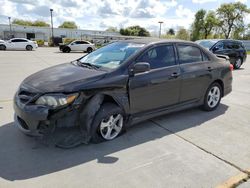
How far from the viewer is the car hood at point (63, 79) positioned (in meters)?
3.15

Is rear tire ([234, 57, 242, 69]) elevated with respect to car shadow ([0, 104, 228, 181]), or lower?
elevated

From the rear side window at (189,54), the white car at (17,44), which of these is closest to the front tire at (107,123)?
the rear side window at (189,54)

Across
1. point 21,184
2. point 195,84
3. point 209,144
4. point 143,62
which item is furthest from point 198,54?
point 21,184

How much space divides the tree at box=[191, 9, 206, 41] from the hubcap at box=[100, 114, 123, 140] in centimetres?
5990

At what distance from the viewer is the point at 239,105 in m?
5.69

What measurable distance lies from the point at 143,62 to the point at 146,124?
1.22 metres

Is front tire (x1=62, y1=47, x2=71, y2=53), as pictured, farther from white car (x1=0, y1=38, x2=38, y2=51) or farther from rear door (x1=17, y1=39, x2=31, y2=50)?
rear door (x1=17, y1=39, x2=31, y2=50)

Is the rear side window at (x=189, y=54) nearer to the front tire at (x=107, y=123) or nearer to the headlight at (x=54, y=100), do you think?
the front tire at (x=107, y=123)

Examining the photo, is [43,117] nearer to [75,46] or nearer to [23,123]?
[23,123]

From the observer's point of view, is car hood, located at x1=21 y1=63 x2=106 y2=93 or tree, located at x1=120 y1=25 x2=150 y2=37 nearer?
car hood, located at x1=21 y1=63 x2=106 y2=93

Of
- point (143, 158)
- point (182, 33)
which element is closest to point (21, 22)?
point (182, 33)

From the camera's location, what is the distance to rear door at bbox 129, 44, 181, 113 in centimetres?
373

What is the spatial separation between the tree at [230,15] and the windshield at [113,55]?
203ft

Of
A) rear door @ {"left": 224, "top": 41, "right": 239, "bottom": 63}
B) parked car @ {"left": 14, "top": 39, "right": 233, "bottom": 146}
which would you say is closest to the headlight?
parked car @ {"left": 14, "top": 39, "right": 233, "bottom": 146}
